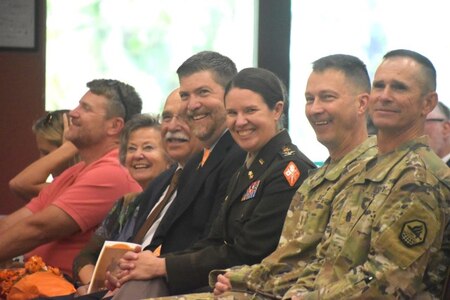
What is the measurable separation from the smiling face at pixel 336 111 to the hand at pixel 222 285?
502 mm

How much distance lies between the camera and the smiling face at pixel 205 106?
4.11 m

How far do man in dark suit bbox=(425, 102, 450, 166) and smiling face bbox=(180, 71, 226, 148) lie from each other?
1054 mm

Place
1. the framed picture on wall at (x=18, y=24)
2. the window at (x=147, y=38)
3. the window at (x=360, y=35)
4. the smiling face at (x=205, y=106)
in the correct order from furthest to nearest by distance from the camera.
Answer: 1. the framed picture on wall at (x=18, y=24)
2. the window at (x=147, y=38)
3. the window at (x=360, y=35)
4. the smiling face at (x=205, y=106)

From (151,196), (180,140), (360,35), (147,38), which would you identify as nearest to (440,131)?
(180,140)

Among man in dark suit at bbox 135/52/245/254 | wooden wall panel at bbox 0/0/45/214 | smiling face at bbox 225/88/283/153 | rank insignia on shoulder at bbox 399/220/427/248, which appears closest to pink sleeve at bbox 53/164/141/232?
man in dark suit at bbox 135/52/245/254

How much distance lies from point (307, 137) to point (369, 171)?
3.27 metres

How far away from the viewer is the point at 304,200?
337 centimetres

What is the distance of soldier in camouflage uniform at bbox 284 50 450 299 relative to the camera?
2.85 meters

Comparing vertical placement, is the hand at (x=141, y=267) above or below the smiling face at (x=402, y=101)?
below

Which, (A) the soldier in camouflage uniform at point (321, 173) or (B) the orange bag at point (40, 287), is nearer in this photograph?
(A) the soldier in camouflage uniform at point (321, 173)

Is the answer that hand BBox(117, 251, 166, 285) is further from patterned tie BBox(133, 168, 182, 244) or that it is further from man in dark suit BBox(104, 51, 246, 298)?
patterned tie BBox(133, 168, 182, 244)

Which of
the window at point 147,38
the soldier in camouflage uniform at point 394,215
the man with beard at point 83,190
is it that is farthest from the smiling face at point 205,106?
the window at point 147,38

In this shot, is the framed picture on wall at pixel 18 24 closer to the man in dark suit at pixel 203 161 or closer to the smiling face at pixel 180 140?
the smiling face at pixel 180 140

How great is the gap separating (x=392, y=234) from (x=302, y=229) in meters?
0.50
